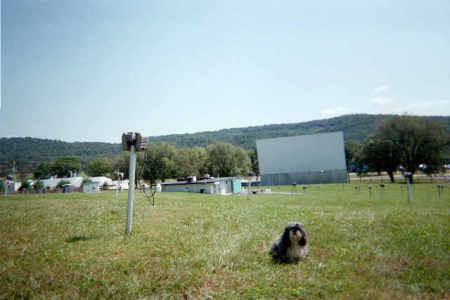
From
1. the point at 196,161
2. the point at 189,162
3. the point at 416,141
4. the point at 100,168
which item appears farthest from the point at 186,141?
the point at 416,141

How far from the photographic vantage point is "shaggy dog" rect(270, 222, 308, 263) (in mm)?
4715

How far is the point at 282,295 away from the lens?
366 centimetres

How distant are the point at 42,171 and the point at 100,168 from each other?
28631mm

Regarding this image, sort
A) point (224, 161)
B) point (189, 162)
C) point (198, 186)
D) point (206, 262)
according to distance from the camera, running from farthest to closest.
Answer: point (224, 161)
point (189, 162)
point (198, 186)
point (206, 262)

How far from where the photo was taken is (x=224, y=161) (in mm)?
70438

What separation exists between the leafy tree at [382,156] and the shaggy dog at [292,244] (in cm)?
5974

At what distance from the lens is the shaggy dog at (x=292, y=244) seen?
4715mm

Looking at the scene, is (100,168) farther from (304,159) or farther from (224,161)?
(304,159)

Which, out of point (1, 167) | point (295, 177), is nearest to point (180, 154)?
point (295, 177)

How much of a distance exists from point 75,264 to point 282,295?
3.26m

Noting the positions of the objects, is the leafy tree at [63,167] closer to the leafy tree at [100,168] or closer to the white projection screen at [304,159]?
the leafy tree at [100,168]

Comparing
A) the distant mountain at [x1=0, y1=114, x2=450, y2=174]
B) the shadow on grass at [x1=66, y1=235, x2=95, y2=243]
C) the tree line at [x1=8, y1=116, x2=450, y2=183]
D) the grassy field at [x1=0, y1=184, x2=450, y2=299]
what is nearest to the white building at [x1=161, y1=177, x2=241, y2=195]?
the tree line at [x1=8, y1=116, x2=450, y2=183]

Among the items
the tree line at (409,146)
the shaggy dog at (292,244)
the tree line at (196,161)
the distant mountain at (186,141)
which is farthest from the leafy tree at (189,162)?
the shaggy dog at (292,244)

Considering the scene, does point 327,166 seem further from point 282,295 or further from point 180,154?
point 282,295
